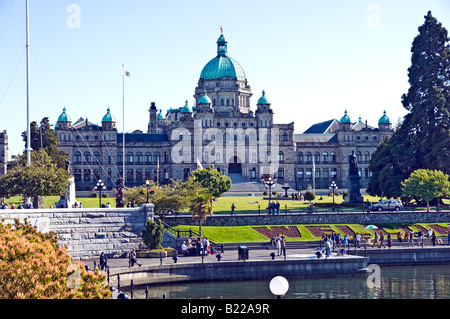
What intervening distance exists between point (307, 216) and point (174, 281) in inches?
894

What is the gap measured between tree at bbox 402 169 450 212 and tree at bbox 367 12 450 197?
19.5 ft

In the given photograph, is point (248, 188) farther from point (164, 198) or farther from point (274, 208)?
point (164, 198)

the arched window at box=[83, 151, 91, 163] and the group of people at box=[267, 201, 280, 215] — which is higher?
the arched window at box=[83, 151, 91, 163]

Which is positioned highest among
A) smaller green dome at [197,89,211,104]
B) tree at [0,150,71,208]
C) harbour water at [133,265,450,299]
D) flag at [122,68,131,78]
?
smaller green dome at [197,89,211,104]

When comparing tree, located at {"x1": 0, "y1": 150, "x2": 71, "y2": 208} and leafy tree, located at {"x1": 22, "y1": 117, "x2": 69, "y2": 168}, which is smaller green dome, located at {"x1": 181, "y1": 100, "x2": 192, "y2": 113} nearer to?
leafy tree, located at {"x1": 22, "y1": 117, "x2": 69, "y2": 168}

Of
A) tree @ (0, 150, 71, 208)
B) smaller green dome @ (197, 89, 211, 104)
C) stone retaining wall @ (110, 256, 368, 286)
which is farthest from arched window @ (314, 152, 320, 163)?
stone retaining wall @ (110, 256, 368, 286)

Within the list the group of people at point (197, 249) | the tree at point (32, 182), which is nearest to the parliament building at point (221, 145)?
the tree at point (32, 182)

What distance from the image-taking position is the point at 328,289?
38312 mm

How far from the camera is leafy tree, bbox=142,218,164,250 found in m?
43.1

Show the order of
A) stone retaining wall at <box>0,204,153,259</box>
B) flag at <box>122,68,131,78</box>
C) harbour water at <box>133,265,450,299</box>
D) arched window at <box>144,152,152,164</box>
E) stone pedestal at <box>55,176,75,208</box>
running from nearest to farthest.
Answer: harbour water at <box>133,265,450,299</box>, stone retaining wall at <box>0,204,153,259</box>, stone pedestal at <box>55,176,75,208</box>, flag at <box>122,68,131,78</box>, arched window at <box>144,152,152,164</box>

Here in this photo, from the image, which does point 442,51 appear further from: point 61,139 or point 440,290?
point 61,139

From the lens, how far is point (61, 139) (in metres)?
118

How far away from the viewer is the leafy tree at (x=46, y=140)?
9619cm

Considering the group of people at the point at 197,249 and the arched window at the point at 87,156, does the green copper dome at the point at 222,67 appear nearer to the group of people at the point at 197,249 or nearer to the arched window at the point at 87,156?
the arched window at the point at 87,156
